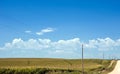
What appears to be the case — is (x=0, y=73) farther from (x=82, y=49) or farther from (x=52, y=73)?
(x=82, y=49)

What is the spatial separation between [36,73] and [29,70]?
7.49ft

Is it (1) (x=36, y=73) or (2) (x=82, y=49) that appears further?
(1) (x=36, y=73)

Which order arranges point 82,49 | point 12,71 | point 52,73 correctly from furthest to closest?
point 12,71
point 52,73
point 82,49

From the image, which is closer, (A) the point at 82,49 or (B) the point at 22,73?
(A) the point at 82,49

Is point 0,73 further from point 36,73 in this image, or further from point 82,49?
point 82,49

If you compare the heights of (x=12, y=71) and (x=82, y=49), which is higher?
(x=82, y=49)

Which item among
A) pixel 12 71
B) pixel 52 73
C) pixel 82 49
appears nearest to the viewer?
pixel 82 49

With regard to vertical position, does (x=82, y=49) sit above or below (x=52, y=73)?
above

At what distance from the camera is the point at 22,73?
5647 centimetres

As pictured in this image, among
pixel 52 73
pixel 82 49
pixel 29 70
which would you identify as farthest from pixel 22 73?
pixel 82 49

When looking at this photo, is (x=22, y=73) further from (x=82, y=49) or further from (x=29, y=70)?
(x=82, y=49)

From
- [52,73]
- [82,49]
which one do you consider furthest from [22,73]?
[82,49]

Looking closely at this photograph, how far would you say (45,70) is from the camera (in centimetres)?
5672

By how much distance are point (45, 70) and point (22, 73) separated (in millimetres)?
4488
